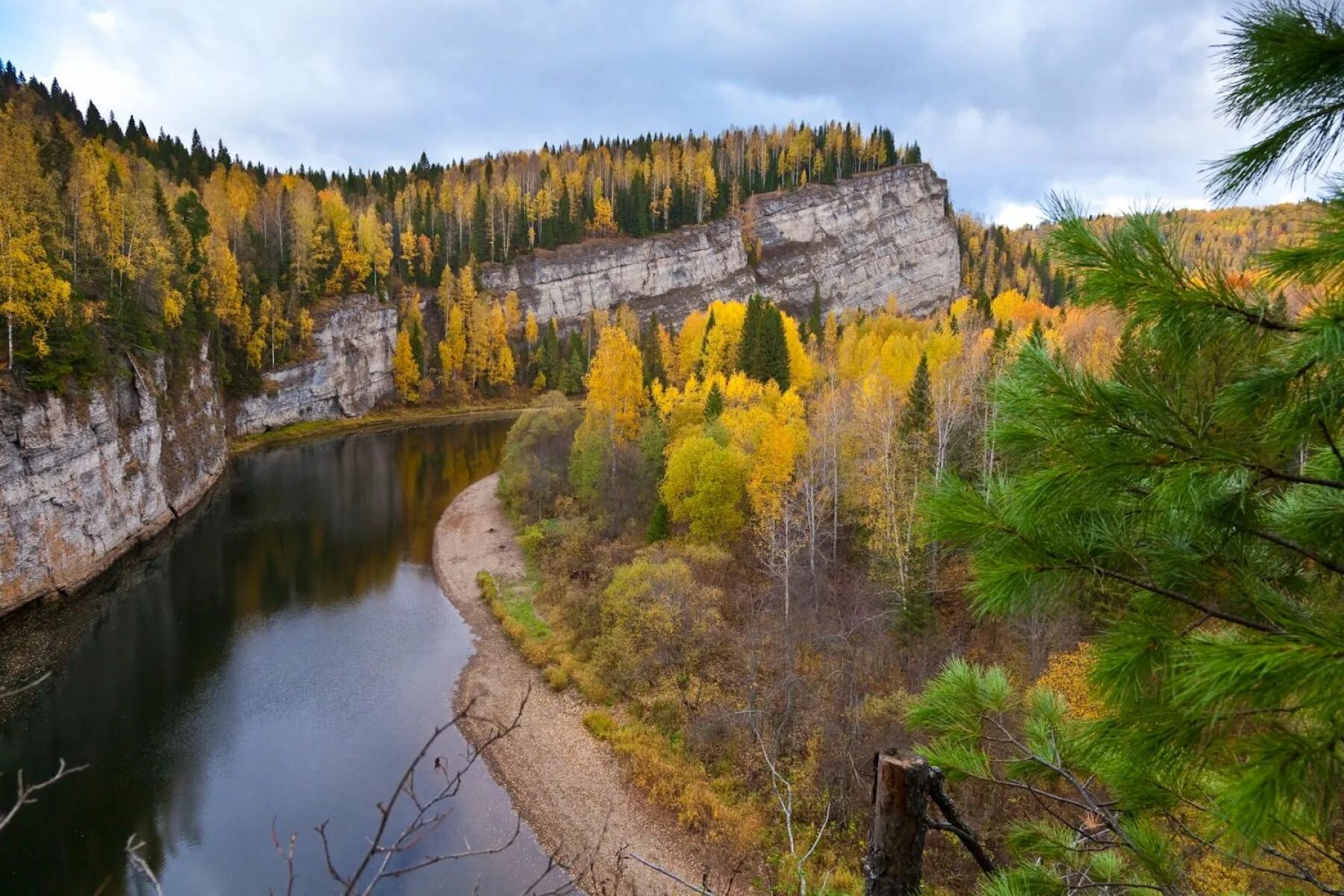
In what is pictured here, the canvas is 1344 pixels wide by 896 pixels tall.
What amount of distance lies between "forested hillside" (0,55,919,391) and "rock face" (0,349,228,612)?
172cm

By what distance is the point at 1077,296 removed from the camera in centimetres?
246

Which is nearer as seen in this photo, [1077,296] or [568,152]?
[1077,296]

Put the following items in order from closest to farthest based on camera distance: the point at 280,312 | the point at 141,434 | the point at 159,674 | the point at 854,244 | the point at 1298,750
Result: the point at 1298,750
the point at 159,674
the point at 141,434
the point at 280,312
the point at 854,244

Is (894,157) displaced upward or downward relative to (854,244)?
upward

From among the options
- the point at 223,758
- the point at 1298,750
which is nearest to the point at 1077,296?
the point at 1298,750

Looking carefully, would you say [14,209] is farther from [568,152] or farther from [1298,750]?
[568,152]

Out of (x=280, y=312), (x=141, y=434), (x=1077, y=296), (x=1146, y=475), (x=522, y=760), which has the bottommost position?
(x=522, y=760)

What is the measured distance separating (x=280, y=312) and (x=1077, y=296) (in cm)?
6607

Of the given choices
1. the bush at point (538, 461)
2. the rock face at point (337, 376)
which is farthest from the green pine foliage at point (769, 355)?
the rock face at point (337, 376)

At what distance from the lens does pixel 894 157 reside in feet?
340

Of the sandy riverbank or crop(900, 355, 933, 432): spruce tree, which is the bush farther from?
crop(900, 355, 933, 432): spruce tree

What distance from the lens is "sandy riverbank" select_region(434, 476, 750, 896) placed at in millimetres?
14469

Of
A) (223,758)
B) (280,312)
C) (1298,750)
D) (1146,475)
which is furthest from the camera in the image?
(280,312)

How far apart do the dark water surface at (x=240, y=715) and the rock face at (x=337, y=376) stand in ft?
77.6
